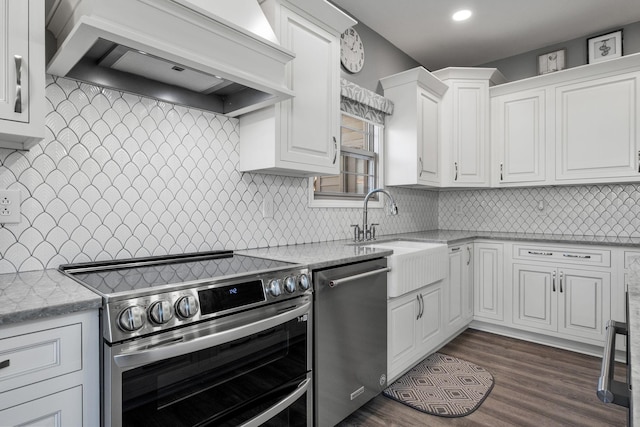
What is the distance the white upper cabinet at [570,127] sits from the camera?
2.99 metres

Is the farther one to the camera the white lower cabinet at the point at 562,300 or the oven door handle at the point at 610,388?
the white lower cabinet at the point at 562,300

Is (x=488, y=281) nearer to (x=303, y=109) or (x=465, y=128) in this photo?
(x=465, y=128)

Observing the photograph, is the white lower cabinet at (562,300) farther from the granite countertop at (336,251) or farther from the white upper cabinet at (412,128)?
the white upper cabinet at (412,128)

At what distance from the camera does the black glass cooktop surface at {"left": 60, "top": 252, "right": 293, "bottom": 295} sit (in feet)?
4.04

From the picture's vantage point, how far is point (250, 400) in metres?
1.40

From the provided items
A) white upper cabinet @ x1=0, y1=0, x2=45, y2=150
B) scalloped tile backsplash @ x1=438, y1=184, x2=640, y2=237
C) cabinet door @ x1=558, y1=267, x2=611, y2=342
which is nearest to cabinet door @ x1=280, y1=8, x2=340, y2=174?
white upper cabinet @ x1=0, y1=0, x2=45, y2=150

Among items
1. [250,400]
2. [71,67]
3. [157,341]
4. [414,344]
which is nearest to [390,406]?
[414,344]

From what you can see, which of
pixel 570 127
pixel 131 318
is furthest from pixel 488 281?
pixel 131 318

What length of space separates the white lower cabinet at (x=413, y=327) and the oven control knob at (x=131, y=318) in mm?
1540

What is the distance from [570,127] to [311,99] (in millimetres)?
2536

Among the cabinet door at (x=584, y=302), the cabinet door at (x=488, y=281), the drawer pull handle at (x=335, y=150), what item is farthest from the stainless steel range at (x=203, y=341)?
the cabinet door at (x=584, y=302)

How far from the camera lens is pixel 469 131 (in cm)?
362

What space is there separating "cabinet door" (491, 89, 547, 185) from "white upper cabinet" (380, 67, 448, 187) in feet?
2.17

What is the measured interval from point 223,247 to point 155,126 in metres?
0.75
